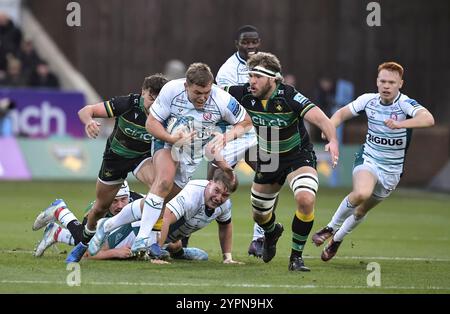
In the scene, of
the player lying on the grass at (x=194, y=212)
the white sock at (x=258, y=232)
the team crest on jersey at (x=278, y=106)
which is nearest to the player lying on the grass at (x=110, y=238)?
the player lying on the grass at (x=194, y=212)

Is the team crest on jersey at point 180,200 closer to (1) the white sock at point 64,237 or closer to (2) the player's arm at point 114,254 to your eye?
(2) the player's arm at point 114,254

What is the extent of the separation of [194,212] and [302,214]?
4.25ft

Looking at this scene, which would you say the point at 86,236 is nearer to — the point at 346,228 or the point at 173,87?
the point at 173,87

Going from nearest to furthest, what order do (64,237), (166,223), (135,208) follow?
1. (166,223)
2. (135,208)
3. (64,237)

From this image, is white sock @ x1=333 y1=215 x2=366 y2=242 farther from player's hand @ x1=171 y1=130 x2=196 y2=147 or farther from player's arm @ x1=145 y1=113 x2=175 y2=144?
player's arm @ x1=145 y1=113 x2=175 y2=144

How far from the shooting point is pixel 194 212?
1241cm

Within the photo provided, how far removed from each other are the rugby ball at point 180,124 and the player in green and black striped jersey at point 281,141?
716 mm

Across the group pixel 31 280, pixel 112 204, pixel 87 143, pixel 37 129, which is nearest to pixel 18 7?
pixel 37 129

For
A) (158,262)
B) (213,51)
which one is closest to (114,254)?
(158,262)

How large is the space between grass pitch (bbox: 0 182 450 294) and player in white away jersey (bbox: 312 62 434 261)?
0.46m

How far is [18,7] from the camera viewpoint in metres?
30.2

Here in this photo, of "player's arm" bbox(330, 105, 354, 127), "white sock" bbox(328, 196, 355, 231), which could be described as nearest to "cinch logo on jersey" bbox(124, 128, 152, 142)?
"player's arm" bbox(330, 105, 354, 127)

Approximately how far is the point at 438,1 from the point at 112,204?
18.2 metres
